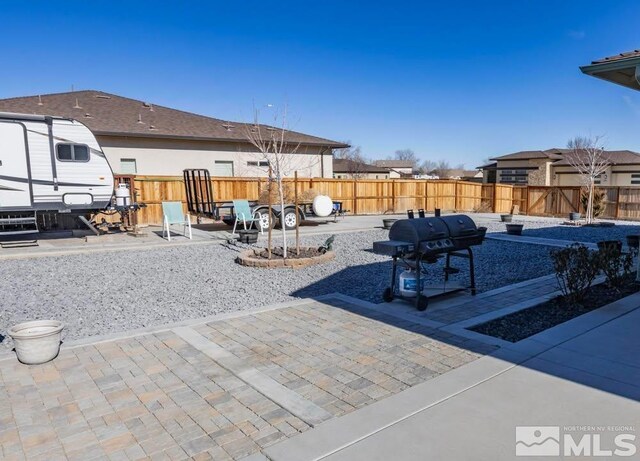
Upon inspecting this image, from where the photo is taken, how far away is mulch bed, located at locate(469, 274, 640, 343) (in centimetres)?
494

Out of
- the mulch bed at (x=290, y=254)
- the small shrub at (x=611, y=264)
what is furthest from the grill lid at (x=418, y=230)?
the mulch bed at (x=290, y=254)

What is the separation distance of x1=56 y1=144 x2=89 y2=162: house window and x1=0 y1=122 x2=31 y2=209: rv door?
80 centimetres

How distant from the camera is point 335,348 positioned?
4.54 metres

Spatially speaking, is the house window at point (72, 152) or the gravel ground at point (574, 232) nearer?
the house window at point (72, 152)

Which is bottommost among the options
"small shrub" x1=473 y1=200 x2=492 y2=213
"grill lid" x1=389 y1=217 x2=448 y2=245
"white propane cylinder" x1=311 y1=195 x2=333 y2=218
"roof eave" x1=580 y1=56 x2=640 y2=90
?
"small shrub" x1=473 y1=200 x2=492 y2=213

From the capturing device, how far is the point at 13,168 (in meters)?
11.3

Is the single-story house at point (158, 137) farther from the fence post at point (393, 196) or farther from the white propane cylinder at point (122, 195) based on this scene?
the white propane cylinder at point (122, 195)

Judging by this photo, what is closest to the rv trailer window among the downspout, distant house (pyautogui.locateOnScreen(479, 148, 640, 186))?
the downspout

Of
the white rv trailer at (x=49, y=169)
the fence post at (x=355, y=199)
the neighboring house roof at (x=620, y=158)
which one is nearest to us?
the white rv trailer at (x=49, y=169)

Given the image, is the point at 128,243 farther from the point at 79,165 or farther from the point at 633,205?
the point at 633,205

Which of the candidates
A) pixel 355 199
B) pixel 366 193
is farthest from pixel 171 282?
pixel 366 193

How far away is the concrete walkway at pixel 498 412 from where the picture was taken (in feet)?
9.10

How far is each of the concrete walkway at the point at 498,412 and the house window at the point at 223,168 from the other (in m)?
18.1

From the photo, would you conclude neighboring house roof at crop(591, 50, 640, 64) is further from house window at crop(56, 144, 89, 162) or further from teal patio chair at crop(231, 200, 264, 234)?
house window at crop(56, 144, 89, 162)
